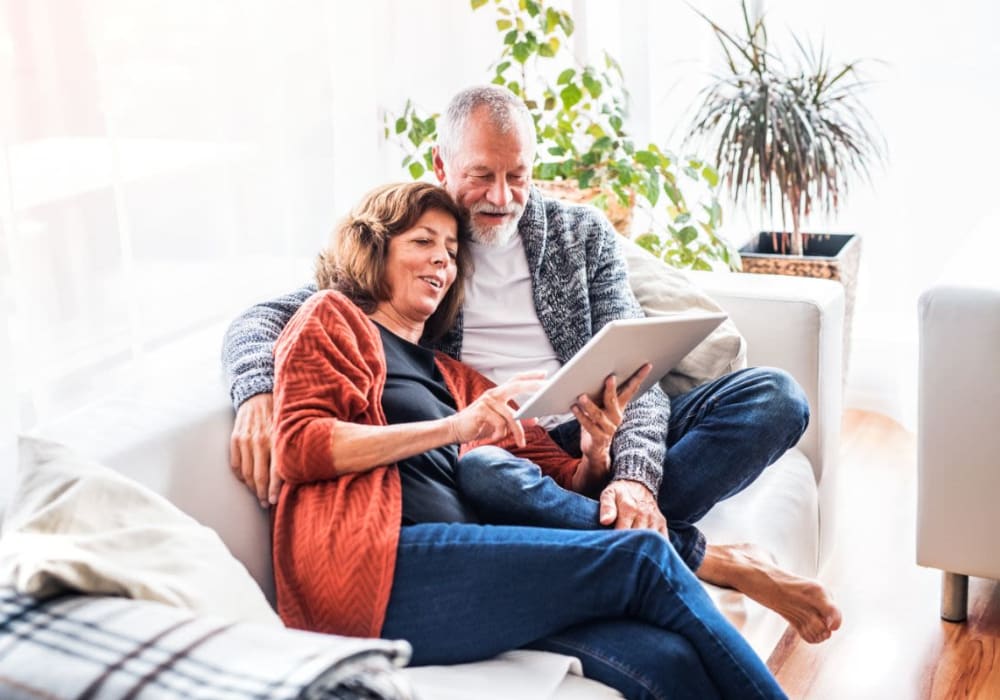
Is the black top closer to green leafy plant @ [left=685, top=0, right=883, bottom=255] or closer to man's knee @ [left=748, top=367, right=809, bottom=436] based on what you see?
man's knee @ [left=748, top=367, right=809, bottom=436]

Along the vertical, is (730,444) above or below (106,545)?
below

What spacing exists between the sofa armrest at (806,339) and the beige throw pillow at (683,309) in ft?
0.29

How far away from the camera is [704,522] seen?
2.10 m

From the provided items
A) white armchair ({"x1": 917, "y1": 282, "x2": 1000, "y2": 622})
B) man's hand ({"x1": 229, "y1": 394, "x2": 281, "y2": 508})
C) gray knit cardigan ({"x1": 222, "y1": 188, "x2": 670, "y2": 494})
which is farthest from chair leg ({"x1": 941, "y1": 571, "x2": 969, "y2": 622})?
man's hand ({"x1": 229, "y1": 394, "x2": 281, "y2": 508})

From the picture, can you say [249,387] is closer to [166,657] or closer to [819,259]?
[166,657]

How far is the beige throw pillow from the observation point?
2281mm

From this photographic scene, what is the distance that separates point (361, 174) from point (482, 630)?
1.64m

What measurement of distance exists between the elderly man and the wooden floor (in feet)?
1.35

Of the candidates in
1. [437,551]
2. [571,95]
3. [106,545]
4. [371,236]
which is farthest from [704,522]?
[571,95]

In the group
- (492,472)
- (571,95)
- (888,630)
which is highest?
(571,95)

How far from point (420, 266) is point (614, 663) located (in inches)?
29.6

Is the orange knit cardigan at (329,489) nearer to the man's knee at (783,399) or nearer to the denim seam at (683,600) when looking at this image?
the denim seam at (683,600)

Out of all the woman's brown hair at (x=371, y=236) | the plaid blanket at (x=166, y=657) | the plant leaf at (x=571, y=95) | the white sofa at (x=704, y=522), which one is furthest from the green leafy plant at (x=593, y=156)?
the plaid blanket at (x=166, y=657)

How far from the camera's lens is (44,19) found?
2.07 meters
